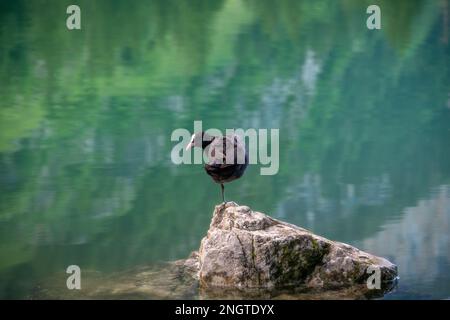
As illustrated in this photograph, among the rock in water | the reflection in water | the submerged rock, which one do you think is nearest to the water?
the reflection in water

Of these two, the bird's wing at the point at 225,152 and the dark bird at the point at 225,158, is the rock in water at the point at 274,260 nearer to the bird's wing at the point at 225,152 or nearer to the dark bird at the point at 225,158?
the dark bird at the point at 225,158

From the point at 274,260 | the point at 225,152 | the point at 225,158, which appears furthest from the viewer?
the point at 225,152

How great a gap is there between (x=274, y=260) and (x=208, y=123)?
86.8 feet

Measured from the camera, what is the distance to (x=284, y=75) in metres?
60.3

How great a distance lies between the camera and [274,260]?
11633 mm

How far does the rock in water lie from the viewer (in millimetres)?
11602

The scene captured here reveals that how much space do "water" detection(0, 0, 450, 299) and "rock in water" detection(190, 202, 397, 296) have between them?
1228mm

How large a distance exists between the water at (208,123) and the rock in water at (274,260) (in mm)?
1228

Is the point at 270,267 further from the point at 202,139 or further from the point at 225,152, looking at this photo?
the point at 202,139

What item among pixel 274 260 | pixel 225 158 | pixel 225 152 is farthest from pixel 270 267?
pixel 225 152
